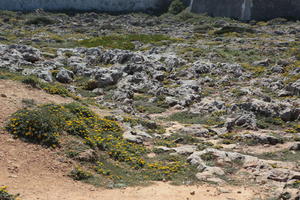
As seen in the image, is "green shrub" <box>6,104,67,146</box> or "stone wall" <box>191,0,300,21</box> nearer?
"green shrub" <box>6,104,67,146</box>

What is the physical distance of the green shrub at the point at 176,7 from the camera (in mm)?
81750

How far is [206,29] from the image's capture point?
5841 cm

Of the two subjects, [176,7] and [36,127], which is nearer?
[36,127]

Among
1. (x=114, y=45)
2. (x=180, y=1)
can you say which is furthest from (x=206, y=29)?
(x=180, y=1)

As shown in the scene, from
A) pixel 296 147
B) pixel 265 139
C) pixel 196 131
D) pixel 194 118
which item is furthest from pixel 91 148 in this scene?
pixel 296 147

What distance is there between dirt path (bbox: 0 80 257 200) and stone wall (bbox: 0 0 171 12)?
7398cm

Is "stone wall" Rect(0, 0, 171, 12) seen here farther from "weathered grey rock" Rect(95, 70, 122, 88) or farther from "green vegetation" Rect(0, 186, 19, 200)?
"green vegetation" Rect(0, 186, 19, 200)

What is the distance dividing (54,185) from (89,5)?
77821mm

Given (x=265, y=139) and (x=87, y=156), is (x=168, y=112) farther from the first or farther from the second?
(x=87, y=156)

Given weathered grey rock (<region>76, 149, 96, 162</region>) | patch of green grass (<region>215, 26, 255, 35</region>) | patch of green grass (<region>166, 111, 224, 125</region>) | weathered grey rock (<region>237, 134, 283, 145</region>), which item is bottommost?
patch of green grass (<region>166, 111, 224, 125</region>)

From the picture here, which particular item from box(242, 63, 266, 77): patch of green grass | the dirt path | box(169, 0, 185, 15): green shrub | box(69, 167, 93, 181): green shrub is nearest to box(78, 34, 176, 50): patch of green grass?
box(242, 63, 266, 77): patch of green grass

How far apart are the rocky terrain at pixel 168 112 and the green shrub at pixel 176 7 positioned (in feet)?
140

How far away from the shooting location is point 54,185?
9023mm

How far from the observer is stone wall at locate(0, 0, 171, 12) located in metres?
76.8
